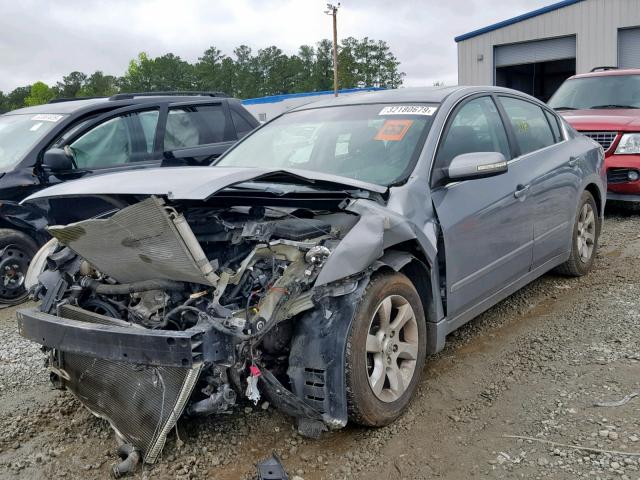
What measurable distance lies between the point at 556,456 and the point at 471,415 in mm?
522

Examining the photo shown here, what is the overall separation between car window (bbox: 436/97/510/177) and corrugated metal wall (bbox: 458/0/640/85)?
19.3 meters

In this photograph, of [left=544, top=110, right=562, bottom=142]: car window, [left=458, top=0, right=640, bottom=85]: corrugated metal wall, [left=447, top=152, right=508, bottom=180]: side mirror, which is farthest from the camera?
[left=458, top=0, right=640, bottom=85]: corrugated metal wall

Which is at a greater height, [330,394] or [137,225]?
[137,225]

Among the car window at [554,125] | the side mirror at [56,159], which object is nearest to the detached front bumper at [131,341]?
the side mirror at [56,159]

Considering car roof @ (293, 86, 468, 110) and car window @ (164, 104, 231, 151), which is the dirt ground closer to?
car roof @ (293, 86, 468, 110)

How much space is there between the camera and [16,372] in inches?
164

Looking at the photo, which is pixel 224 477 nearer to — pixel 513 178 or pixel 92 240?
pixel 92 240

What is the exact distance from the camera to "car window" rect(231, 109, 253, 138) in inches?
306

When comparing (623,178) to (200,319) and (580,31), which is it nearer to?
(200,319)

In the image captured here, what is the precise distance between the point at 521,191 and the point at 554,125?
1355 millimetres

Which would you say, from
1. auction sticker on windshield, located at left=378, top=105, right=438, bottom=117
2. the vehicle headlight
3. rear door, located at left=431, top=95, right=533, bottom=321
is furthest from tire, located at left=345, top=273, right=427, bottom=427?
the vehicle headlight

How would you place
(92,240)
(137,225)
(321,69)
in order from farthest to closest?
(321,69), (92,240), (137,225)

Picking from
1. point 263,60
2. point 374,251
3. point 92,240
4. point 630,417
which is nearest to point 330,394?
point 374,251

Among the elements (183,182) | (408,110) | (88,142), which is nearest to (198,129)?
(88,142)
